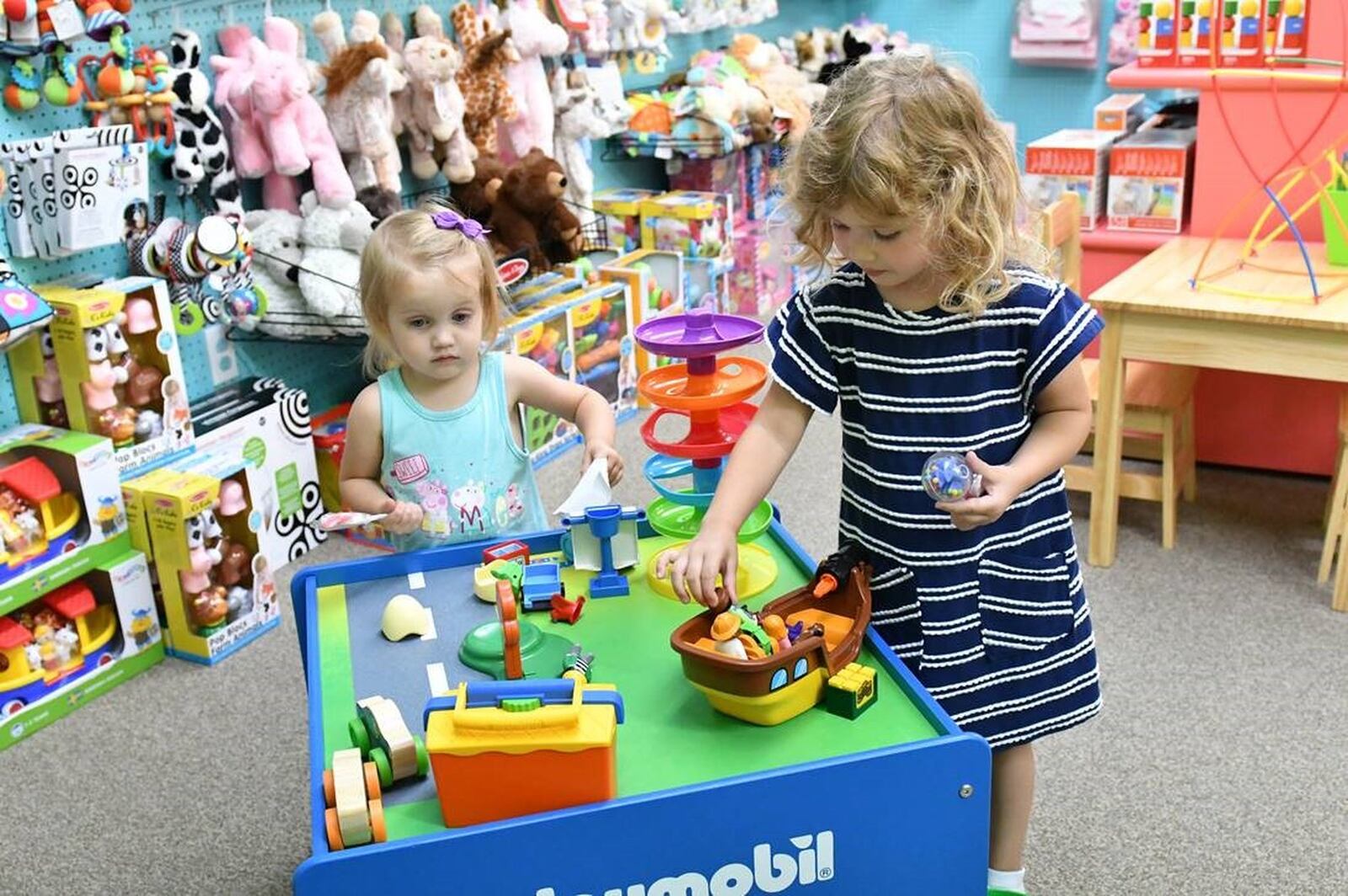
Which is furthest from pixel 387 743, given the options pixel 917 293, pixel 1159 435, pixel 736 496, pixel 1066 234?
pixel 1159 435

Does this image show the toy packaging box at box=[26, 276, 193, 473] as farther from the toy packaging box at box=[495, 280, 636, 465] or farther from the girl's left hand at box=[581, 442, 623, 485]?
the girl's left hand at box=[581, 442, 623, 485]

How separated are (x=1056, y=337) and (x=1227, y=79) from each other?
1.81 meters

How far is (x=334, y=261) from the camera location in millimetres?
2703

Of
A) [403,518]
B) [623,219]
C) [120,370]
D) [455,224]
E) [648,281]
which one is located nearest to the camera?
[403,518]

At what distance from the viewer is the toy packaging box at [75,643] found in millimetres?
2176

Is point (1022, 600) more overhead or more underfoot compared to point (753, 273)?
more overhead

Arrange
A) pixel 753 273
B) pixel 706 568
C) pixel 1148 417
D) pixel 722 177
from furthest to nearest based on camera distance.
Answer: pixel 753 273 → pixel 722 177 → pixel 1148 417 → pixel 706 568

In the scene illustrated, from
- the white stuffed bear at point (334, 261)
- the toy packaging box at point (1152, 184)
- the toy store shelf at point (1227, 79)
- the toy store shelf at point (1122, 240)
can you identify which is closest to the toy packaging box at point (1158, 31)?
the toy store shelf at point (1227, 79)

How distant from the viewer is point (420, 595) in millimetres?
1351

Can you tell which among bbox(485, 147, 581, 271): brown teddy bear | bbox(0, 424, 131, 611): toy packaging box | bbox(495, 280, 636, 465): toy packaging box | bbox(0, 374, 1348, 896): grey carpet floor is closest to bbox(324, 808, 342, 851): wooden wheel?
bbox(0, 374, 1348, 896): grey carpet floor

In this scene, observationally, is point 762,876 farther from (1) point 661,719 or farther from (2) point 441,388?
(2) point 441,388

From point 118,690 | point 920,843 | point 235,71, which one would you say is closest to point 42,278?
point 235,71

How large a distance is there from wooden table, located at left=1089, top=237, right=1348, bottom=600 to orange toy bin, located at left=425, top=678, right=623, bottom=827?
177cm

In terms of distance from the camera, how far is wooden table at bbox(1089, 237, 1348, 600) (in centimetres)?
229
